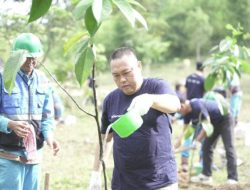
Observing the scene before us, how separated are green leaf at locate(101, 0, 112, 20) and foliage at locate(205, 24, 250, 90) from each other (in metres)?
2.77

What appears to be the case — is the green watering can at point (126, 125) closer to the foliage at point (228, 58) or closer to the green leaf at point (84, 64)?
the green leaf at point (84, 64)

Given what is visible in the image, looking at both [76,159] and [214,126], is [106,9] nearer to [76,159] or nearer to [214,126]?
[214,126]

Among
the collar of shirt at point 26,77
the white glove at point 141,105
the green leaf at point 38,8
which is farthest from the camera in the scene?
the collar of shirt at point 26,77

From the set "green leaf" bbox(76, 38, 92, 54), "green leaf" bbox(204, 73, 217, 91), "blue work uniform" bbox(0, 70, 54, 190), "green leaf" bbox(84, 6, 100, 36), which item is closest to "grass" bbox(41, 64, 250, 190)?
"green leaf" bbox(204, 73, 217, 91)

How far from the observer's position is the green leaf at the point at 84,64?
1318mm

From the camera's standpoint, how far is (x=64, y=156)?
730 cm

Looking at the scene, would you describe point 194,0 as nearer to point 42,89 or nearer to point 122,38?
point 122,38

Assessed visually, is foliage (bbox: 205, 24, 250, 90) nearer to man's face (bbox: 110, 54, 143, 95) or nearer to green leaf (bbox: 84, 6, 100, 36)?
man's face (bbox: 110, 54, 143, 95)

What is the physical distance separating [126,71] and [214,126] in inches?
138

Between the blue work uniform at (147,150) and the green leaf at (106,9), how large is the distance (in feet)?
4.14

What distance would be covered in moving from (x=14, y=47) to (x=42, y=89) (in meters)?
0.44

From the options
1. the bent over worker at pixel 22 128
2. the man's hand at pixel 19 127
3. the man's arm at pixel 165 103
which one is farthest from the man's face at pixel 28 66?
the man's arm at pixel 165 103

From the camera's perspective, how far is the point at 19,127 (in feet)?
9.11

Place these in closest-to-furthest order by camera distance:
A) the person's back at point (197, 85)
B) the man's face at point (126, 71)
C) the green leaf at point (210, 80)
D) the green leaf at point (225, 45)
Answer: the man's face at point (126, 71)
the green leaf at point (225, 45)
the green leaf at point (210, 80)
the person's back at point (197, 85)
